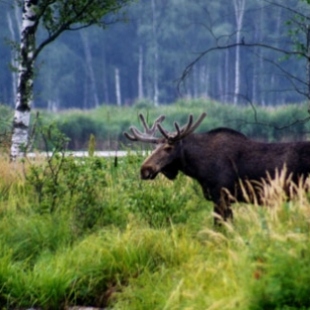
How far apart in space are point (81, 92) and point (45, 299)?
6262 cm

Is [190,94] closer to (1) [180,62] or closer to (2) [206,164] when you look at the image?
(1) [180,62]

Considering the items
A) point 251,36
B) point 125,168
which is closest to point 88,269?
point 125,168

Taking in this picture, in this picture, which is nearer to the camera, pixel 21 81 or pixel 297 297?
pixel 297 297

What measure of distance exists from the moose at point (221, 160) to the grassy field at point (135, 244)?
10.9 inches

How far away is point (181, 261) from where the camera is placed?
42.2 ft

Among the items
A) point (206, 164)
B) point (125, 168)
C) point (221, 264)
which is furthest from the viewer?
point (125, 168)

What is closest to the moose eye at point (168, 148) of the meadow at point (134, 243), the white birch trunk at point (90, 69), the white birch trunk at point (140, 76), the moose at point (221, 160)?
the moose at point (221, 160)

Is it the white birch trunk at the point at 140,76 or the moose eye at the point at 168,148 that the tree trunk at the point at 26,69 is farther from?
the white birch trunk at the point at 140,76

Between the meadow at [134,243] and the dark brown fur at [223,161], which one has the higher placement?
the dark brown fur at [223,161]

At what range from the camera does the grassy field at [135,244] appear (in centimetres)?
1066

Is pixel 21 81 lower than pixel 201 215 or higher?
higher

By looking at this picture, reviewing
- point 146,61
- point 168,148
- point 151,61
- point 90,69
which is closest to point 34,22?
point 168,148

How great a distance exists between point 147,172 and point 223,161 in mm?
877

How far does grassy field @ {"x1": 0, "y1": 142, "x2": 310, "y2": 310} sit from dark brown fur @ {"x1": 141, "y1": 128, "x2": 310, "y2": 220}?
275 millimetres
